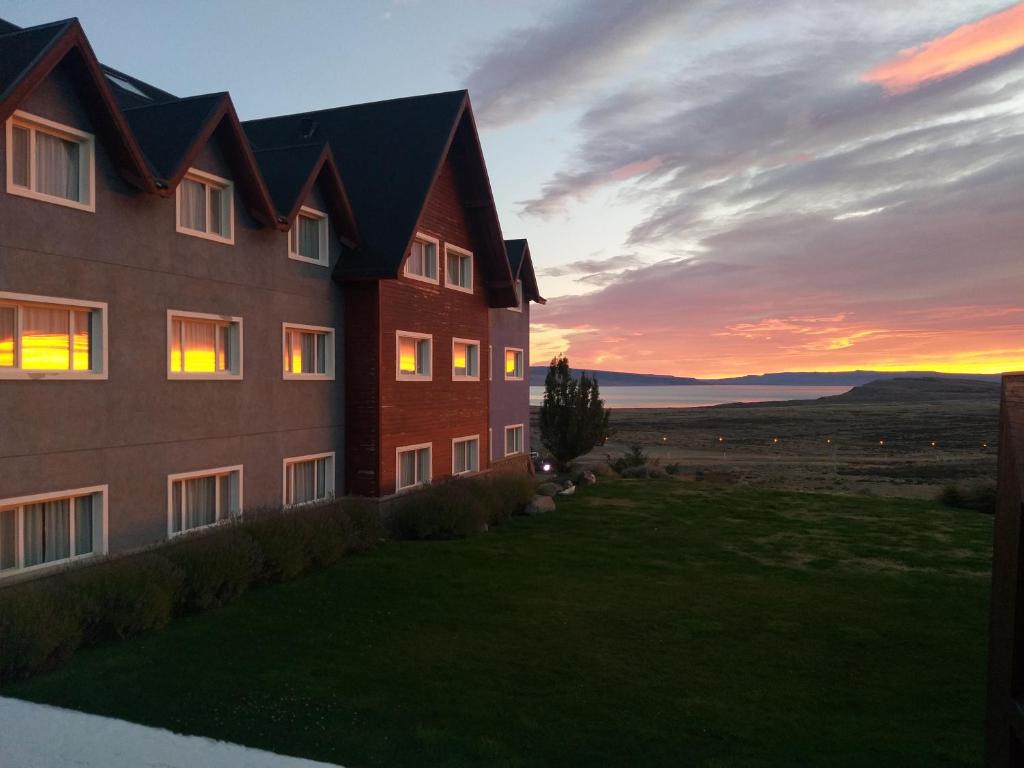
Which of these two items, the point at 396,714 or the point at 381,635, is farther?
the point at 381,635

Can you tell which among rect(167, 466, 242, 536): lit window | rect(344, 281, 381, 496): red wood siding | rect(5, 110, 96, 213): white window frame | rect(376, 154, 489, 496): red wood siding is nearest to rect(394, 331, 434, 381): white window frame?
rect(376, 154, 489, 496): red wood siding

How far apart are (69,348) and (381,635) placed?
280 inches

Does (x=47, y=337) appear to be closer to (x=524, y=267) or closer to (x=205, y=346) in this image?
(x=205, y=346)

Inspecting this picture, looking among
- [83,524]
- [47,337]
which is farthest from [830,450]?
[47,337]

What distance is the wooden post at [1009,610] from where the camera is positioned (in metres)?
3.95

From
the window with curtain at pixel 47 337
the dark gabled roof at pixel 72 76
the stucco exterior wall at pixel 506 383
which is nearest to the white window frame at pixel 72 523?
the window with curtain at pixel 47 337

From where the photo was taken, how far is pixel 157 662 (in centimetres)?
959

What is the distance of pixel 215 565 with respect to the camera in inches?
479

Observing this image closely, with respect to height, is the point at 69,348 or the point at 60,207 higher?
the point at 60,207

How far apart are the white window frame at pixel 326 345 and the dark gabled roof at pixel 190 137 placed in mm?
3030

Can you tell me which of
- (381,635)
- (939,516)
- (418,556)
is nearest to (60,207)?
(381,635)

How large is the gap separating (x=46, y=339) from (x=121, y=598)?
4471 mm

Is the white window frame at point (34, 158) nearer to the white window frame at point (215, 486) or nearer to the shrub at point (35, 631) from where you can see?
the white window frame at point (215, 486)

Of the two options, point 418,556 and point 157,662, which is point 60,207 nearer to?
point 157,662
